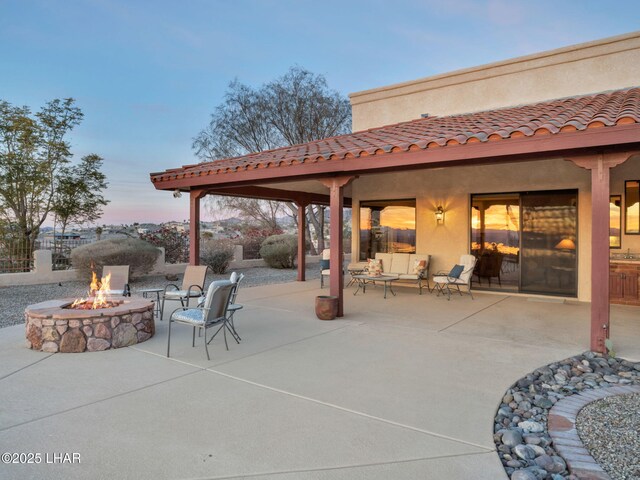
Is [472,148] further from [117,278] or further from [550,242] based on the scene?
[117,278]

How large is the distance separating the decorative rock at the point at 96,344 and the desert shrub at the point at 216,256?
9.98 metres

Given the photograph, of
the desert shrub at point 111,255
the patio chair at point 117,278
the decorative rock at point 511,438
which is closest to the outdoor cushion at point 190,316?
the patio chair at point 117,278

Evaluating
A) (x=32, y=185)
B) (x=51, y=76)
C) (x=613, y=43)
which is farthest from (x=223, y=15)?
(x=613, y=43)

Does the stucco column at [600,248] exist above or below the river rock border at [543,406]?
above

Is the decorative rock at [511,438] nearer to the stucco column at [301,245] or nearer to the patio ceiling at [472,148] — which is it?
the patio ceiling at [472,148]

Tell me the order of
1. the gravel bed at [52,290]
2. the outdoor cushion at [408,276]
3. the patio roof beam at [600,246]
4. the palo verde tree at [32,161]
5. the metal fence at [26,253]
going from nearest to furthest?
the patio roof beam at [600,246] → the gravel bed at [52,290] → the outdoor cushion at [408,276] → the metal fence at [26,253] → the palo verde tree at [32,161]

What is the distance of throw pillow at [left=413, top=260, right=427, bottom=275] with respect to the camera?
1016cm

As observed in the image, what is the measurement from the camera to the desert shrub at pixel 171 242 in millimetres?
15797

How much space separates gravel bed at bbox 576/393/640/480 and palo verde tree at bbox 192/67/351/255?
59.8 ft

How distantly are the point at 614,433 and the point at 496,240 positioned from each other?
745cm

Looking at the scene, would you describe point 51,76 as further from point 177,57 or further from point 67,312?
point 67,312

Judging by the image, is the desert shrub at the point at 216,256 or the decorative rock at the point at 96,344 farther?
the desert shrub at the point at 216,256

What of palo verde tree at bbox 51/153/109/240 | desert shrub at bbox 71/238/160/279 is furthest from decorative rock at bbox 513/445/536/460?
palo verde tree at bbox 51/153/109/240

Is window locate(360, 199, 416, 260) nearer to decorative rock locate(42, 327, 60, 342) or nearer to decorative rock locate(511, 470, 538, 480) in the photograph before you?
decorative rock locate(42, 327, 60, 342)
